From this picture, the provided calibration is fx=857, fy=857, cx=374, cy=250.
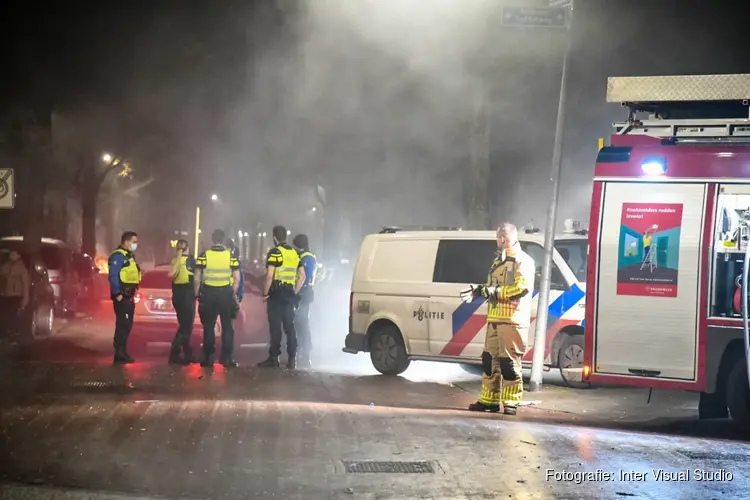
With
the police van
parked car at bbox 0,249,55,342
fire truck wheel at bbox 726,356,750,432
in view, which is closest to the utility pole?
the police van

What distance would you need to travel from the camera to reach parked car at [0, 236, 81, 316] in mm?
14703

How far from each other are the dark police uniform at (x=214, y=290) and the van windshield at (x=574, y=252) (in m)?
3.69

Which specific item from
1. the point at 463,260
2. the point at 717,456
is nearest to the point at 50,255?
the point at 463,260

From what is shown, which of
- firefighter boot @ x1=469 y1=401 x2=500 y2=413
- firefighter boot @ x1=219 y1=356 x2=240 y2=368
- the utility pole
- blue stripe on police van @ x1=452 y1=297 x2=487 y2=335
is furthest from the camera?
the utility pole

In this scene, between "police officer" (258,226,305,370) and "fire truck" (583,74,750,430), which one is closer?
"fire truck" (583,74,750,430)

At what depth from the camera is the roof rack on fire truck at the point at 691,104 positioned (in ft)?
21.5

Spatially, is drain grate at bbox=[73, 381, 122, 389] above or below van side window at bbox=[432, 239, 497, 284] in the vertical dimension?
below

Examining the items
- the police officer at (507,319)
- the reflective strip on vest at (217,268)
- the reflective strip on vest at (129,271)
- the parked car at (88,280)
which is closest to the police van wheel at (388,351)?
the reflective strip on vest at (217,268)

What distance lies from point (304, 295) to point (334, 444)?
5133mm

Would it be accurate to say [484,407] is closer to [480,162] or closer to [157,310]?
[157,310]

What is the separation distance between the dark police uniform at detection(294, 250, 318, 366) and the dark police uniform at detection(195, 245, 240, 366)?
0.91 metres

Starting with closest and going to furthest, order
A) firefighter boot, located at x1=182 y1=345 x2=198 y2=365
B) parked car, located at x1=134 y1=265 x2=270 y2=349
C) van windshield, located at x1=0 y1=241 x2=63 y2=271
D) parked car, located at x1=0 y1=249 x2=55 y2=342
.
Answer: firefighter boot, located at x1=182 y1=345 x2=198 y2=365
parked car, located at x1=134 y1=265 x2=270 y2=349
parked car, located at x1=0 y1=249 x2=55 y2=342
van windshield, located at x1=0 y1=241 x2=63 y2=271

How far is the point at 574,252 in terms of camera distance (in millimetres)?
9383

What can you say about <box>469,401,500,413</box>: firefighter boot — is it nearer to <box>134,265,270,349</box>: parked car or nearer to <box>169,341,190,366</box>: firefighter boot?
<box>169,341,190,366</box>: firefighter boot
